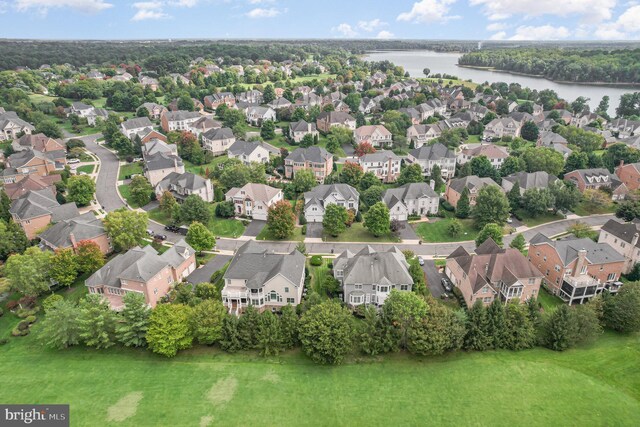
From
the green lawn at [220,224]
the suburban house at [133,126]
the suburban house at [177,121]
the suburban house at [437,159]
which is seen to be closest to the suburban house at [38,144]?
the suburban house at [133,126]

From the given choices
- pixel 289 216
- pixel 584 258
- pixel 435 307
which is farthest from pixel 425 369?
pixel 289 216

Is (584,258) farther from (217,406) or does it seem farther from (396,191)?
(217,406)

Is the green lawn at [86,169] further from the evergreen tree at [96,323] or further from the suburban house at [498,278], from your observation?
the suburban house at [498,278]

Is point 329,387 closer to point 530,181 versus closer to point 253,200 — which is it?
point 253,200

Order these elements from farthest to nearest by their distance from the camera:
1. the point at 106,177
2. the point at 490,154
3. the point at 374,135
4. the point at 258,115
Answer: the point at 258,115 → the point at 374,135 → the point at 490,154 → the point at 106,177

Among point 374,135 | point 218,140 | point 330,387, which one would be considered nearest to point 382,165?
point 374,135

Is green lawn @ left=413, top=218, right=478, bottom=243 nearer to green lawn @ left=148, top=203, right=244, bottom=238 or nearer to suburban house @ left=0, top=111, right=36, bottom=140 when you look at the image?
green lawn @ left=148, top=203, right=244, bottom=238
